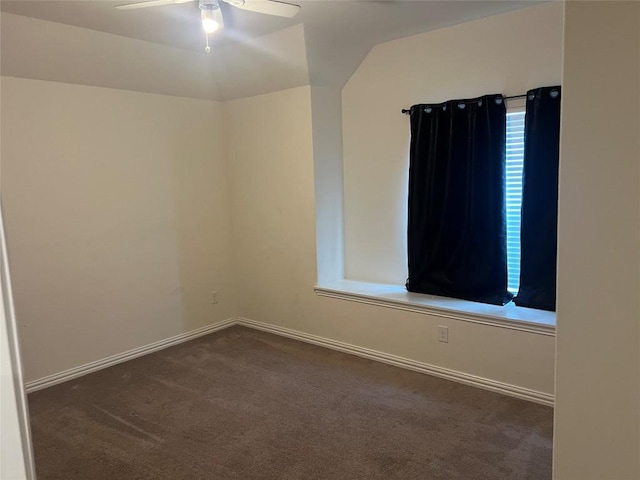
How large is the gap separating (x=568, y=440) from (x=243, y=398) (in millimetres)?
2382

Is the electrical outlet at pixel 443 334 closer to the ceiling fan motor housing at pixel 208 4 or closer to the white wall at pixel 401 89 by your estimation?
the white wall at pixel 401 89

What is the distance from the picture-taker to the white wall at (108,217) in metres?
3.41

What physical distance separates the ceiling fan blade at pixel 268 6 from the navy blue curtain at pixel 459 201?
58.3 inches

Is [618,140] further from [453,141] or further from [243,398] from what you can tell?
[243,398]

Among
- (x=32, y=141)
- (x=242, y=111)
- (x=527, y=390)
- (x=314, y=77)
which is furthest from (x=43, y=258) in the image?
(x=527, y=390)

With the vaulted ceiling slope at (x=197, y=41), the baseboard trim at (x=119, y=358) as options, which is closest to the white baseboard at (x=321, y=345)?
the baseboard trim at (x=119, y=358)

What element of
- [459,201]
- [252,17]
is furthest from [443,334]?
[252,17]

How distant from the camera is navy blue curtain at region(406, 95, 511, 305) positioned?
341 centimetres

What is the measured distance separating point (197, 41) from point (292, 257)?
1.95 metres

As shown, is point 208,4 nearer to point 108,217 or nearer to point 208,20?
point 208,20

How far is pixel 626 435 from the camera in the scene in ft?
3.90

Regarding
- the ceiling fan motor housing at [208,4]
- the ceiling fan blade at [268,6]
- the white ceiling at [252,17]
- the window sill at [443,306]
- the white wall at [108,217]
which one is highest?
the white ceiling at [252,17]

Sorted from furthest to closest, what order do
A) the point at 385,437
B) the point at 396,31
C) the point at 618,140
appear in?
the point at 396,31, the point at 385,437, the point at 618,140

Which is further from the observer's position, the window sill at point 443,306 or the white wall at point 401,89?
the white wall at point 401,89
